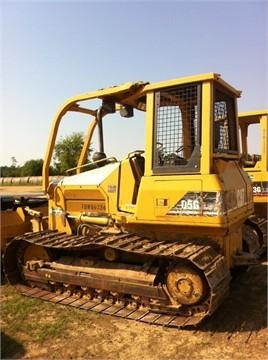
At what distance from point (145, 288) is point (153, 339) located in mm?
702

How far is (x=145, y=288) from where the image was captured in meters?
5.16

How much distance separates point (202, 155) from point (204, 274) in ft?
4.69

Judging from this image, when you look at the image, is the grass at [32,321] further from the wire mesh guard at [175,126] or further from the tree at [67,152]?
the tree at [67,152]

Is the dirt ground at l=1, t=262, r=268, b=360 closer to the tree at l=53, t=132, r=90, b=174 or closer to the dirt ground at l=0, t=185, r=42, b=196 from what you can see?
the dirt ground at l=0, t=185, r=42, b=196

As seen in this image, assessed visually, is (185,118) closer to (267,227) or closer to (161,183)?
(161,183)

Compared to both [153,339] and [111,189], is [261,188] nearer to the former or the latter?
[111,189]

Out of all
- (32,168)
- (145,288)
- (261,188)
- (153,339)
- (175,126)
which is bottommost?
(153,339)

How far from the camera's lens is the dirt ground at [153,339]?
169 inches

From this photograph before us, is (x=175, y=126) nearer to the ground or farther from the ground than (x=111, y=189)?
farther from the ground

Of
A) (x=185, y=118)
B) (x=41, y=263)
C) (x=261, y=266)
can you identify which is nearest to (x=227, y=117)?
(x=185, y=118)

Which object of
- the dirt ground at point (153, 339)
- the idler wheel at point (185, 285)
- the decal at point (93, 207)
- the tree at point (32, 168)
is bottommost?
the dirt ground at point (153, 339)

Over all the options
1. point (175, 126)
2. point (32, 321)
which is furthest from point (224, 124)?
point (32, 321)

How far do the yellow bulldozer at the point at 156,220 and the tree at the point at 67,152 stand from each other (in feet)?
102

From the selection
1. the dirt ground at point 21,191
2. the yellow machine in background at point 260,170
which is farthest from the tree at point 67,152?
the yellow machine in background at point 260,170
